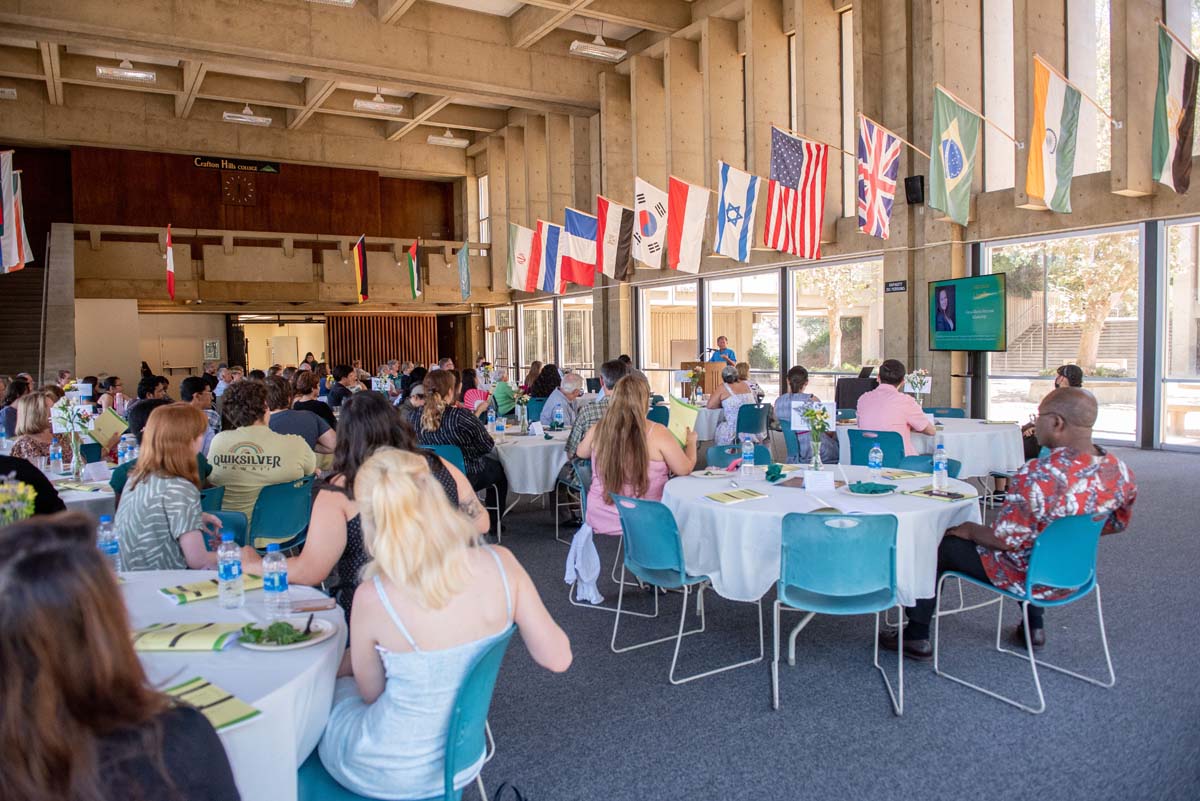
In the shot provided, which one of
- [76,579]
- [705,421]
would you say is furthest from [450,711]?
[705,421]

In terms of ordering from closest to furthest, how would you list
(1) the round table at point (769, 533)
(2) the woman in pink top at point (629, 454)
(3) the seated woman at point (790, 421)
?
(1) the round table at point (769, 533)
(2) the woman in pink top at point (629, 454)
(3) the seated woman at point (790, 421)

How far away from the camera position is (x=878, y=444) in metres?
6.10

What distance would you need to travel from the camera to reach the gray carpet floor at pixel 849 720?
2.99 metres

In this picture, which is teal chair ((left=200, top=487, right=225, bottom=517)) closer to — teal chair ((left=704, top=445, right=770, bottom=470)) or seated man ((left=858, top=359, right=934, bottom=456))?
teal chair ((left=704, top=445, right=770, bottom=470))

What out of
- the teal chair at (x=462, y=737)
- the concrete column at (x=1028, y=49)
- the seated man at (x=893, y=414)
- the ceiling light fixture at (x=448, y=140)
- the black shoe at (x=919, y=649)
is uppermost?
the ceiling light fixture at (x=448, y=140)

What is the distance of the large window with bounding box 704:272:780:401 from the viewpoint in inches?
616

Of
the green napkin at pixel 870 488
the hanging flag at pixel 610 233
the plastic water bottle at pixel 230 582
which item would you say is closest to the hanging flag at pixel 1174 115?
the green napkin at pixel 870 488

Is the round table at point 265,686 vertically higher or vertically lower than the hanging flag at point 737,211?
lower

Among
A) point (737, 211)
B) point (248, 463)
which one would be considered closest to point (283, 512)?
point (248, 463)

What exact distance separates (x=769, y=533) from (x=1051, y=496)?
125cm

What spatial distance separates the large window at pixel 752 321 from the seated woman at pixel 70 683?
14732 millimetres

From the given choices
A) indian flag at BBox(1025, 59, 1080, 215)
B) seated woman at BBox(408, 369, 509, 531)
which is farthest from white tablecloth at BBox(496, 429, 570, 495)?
indian flag at BBox(1025, 59, 1080, 215)

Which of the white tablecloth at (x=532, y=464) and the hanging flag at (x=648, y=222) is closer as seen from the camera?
the white tablecloth at (x=532, y=464)

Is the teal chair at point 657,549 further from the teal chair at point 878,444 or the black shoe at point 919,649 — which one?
the teal chair at point 878,444
